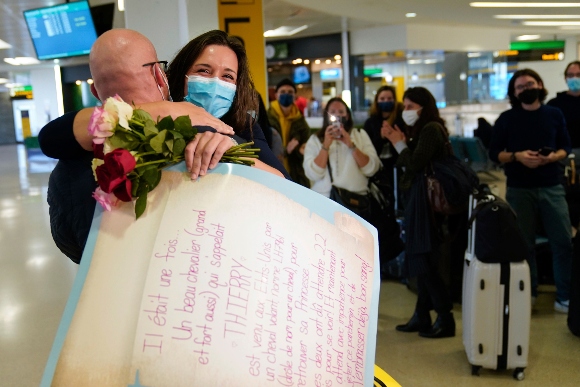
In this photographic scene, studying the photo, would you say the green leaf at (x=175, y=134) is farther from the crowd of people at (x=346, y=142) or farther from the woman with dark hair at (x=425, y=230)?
the woman with dark hair at (x=425, y=230)

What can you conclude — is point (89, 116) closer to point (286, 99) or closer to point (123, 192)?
point (123, 192)

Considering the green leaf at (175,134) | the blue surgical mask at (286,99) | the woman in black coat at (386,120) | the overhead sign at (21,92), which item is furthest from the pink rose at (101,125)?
the overhead sign at (21,92)

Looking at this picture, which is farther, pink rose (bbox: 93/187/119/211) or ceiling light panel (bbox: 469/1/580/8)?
→ ceiling light panel (bbox: 469/1/580/8)

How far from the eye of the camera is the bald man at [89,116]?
135 cm

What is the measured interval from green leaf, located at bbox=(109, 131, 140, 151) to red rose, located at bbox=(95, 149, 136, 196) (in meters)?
0.03

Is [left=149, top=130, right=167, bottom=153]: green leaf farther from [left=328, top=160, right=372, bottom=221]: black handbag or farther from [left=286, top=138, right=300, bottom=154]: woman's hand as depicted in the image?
[left=286, top=138, right=300, bottom=154]: woman's hand

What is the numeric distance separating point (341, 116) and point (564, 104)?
6.12 feet

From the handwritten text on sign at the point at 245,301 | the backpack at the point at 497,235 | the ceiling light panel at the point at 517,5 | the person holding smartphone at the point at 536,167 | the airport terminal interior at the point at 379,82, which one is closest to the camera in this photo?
the handwritten text on sign at the point at 245,301

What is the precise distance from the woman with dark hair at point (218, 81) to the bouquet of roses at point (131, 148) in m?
0.51

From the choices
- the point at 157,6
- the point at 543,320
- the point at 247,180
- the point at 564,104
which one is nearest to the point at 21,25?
the point at 157,6

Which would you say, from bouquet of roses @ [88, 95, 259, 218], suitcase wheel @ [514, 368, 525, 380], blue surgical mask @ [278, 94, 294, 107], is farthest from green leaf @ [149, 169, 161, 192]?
blue surgical mask @ [278, 94, 294, 107]

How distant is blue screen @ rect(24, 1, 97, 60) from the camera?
291 inches

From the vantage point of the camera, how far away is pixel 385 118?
5.36m

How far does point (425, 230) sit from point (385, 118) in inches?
63.7
